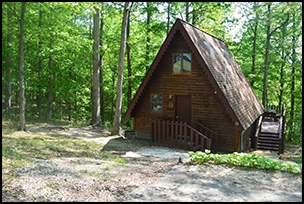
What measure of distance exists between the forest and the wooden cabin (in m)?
4.35

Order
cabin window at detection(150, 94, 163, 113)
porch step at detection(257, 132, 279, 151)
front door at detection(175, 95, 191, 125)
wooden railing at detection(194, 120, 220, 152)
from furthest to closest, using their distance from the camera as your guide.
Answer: porch step at detection(257, 132, 279, 151) < cabin window at detection(150, 94, 163, 113) < front door at detection(175, 95, 191, 125) < wooden railing at detection(194, 120, 220, 152)

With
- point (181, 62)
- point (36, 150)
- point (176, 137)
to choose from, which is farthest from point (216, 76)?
point (36, 150)

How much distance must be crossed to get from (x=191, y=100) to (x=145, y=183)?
884cm

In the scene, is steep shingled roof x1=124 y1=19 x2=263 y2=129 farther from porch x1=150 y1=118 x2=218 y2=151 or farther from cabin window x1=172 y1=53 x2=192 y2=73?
porch x1=150 y1=118 x2=218 y2=151

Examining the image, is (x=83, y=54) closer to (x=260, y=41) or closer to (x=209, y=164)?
(x=209, y=164)

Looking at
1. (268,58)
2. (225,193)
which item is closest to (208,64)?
(225,193)

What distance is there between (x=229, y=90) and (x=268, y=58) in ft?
40.5

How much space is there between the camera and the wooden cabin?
44.0 ft

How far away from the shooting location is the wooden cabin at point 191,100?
13422 millimetres

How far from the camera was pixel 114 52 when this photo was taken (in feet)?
84.3

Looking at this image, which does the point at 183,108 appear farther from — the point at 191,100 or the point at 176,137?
the point at 176,137

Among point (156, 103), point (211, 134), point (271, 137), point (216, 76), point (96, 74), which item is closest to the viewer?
point (216, 76)

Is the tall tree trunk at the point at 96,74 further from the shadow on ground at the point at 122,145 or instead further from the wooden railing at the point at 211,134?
the wooden railing at the point at 211,134

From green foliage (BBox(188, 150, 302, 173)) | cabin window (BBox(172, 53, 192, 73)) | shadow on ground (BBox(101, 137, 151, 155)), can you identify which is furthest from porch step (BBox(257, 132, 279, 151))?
green foliage (BBox(188, 150, 302, 173))
